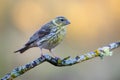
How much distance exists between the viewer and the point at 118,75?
23.8 feet

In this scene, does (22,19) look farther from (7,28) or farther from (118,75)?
(118,75)

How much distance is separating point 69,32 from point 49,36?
5835 millimetres

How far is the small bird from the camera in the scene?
227 centimetres

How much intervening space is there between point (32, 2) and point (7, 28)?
26.4 inches

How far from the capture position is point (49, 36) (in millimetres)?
2379

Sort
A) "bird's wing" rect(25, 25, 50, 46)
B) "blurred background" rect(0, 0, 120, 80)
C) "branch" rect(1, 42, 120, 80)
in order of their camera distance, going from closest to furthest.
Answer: "branch" rect(1, 42, 120, 80), "bird's wing" rect(25, 25, 50, 46), "blurred background" rect(0, 0, 120, 80)

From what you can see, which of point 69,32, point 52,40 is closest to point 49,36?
point 52,40

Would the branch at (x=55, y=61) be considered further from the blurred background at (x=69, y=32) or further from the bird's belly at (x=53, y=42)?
the blurred background at (x=69, y=32)

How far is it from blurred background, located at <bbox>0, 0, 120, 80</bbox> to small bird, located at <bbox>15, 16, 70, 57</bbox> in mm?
4620

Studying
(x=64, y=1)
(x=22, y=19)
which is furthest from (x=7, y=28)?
(x=64, y=1)

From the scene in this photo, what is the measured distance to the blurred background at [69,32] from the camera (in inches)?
290

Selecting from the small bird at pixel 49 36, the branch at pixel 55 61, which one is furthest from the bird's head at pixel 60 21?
the branch at pixel 55 61

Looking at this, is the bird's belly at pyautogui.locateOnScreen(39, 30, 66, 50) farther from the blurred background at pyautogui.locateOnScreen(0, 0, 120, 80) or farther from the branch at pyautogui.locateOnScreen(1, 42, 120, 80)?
the blurred background at pyautogui.locateOnScreen(0, 0, 120, 80)

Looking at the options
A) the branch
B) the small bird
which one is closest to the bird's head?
the small bird
